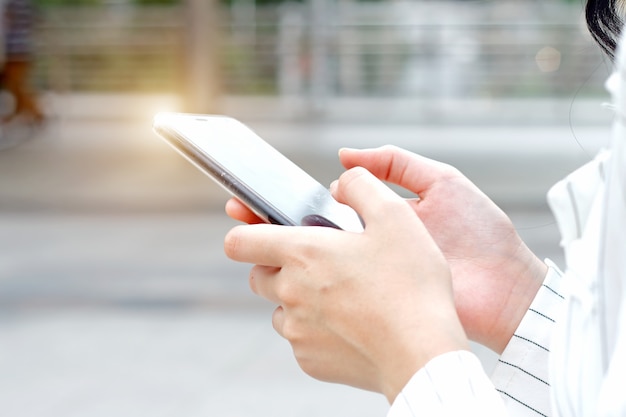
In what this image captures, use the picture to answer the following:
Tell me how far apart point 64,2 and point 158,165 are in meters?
6.30

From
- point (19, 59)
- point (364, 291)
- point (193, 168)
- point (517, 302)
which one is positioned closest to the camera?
point (364, 291)

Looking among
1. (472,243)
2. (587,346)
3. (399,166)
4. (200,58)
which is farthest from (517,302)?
(200,58)

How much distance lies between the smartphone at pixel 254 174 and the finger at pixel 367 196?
0.26ft

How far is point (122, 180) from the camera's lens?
6.66 m

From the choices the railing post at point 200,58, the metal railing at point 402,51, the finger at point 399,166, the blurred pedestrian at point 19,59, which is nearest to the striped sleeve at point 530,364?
the finger at point 399,166

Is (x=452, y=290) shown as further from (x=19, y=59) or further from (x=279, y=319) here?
(x=19, y=59)

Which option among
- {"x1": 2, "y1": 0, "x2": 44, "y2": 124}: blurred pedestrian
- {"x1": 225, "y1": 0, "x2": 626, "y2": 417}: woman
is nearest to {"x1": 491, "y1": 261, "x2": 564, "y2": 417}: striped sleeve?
{"x1": 225, "y1": 0, "x2": 626, "y2": 417}: woman

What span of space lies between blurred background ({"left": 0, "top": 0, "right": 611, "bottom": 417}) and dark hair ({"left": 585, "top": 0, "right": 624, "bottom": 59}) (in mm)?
184

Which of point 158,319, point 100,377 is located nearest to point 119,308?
point 158,319

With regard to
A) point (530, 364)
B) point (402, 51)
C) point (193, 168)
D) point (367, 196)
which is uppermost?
point (367, 196)

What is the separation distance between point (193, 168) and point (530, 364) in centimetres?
653

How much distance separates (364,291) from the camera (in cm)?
76

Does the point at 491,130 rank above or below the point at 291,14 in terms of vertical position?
below

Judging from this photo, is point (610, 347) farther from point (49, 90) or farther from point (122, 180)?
point (49, 90)
